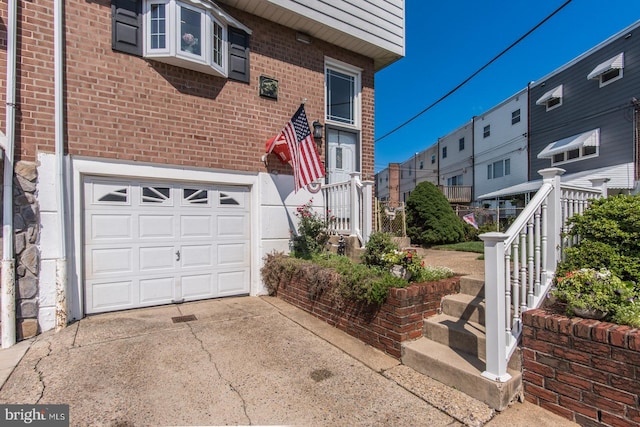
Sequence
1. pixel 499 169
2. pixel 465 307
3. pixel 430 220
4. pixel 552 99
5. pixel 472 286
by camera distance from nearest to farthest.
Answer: pixel 465 307 → pixel 472 286 → pixel 430 220 → pixel 552 99 → pixel 499 169

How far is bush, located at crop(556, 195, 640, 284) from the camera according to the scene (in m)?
3.07

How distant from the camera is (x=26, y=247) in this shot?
443 cm

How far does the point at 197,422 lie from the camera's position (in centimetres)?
254

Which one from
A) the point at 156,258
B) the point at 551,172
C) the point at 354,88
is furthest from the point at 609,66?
the point at 156,258

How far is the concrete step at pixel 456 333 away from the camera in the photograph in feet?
10.5

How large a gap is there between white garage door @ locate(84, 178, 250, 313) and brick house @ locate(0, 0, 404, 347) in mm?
19

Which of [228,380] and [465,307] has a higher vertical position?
[465,307]

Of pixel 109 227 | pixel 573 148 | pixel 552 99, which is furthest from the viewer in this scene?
pixel 552 99

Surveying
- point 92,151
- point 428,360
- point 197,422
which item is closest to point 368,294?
point 428,360

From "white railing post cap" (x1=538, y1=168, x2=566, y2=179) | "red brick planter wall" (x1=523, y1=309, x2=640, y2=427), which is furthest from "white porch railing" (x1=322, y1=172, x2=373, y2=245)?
"red brick planter wall" (x1=523, y1=309, x2=640, y2=427)

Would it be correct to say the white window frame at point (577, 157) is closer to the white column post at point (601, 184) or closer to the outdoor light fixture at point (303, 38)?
the white column post at point (601, 184)

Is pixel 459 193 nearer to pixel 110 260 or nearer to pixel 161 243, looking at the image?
pixel 161 243

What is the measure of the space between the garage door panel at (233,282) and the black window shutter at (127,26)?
4.07 m

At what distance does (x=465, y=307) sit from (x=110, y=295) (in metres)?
5.25
